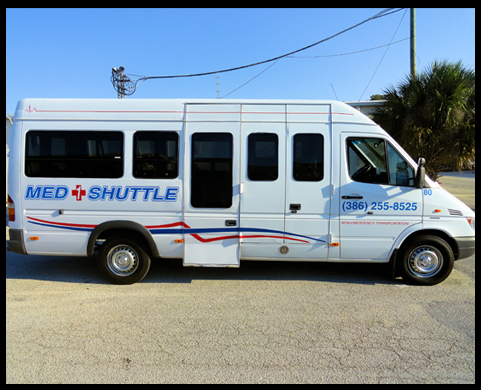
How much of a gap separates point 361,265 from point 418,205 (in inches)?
66.6

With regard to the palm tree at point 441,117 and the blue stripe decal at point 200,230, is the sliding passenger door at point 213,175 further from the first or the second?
the palm tree at point 441,117

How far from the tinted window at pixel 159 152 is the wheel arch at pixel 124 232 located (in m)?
0.75

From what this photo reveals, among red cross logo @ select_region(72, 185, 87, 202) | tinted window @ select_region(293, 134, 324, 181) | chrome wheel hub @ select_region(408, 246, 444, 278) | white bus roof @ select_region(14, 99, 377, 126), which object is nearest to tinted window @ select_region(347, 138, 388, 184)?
white bus roof @ select_region(14, 99, 377, 126)

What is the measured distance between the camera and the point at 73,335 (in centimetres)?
360

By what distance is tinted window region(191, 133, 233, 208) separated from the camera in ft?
16.5

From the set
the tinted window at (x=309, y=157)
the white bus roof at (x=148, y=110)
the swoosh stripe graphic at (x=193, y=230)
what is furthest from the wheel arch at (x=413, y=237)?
the white bus roof at (x=148, y=110)

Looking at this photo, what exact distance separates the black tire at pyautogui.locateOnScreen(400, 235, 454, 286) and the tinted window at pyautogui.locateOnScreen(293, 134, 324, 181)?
176 centimetres

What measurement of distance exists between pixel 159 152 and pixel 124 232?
134cm

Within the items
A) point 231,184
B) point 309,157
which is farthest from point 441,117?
point 231,184

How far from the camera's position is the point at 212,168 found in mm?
5047

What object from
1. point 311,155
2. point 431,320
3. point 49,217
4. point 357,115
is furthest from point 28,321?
point 357,115

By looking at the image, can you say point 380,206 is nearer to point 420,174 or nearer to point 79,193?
point 420,174
